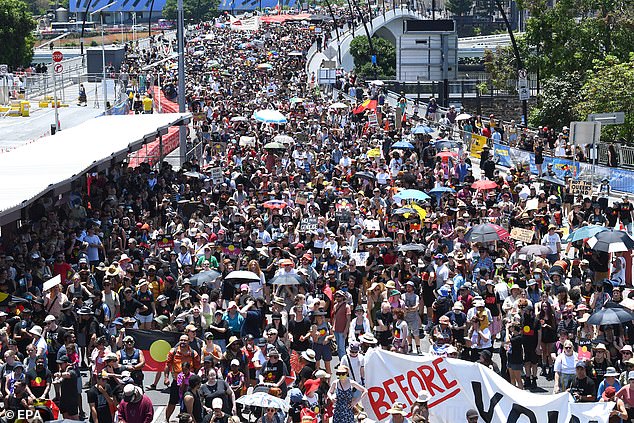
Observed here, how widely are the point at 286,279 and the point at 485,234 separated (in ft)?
15.1

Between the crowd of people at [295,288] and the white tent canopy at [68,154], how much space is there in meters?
0.98

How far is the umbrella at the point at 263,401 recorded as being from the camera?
41.4 feet

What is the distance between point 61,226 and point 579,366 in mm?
12291

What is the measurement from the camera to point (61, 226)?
77.8 feet

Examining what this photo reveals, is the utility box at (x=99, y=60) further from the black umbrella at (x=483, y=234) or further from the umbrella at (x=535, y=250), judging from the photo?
the umbrella at (x=535, y=250)

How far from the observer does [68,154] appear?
25922 millimetres

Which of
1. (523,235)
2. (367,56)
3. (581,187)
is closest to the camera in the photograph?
(523,235)

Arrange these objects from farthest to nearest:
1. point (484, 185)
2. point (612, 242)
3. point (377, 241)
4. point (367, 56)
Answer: point (367, 56)
point (484, 185)
point (377, 241)
point (612, 242)

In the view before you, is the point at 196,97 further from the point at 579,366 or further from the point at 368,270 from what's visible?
the point at 579,366

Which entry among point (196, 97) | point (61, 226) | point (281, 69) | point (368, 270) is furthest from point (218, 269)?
point (281, 69)

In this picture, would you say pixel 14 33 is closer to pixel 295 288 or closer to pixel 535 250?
pixel 535 250

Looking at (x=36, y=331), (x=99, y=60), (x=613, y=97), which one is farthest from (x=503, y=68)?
(x=36, y=331)

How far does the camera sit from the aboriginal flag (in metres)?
16.2

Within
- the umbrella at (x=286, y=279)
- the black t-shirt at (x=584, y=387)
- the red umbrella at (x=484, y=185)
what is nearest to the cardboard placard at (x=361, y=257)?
the umbrella at (x=286, y=279)
